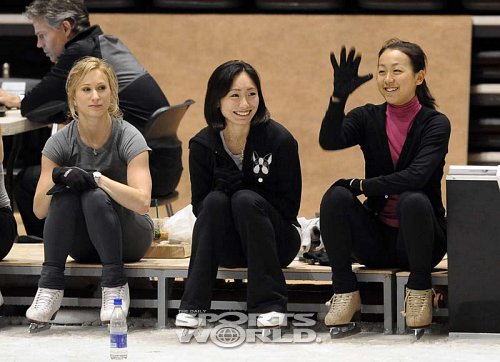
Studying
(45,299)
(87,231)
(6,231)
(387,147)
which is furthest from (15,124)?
(387,147)

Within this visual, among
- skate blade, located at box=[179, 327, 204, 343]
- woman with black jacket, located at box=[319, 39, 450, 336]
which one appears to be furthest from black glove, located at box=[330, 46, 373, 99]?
skate blade, located at box=[179, 327, 204, 343]

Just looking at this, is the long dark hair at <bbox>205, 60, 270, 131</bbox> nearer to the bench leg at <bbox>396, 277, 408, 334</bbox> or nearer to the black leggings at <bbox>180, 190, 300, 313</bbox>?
the black leggings at <bbox>180, 190, 300, 313</bbox>

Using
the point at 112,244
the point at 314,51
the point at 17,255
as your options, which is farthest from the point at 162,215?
the point at 112,244

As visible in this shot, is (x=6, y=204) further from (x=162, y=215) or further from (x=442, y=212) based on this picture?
(x=162, y=215)

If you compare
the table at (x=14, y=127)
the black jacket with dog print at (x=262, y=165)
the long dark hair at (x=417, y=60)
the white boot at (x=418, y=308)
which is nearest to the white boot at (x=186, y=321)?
the black jacket with dog print at (x=262, y=165)

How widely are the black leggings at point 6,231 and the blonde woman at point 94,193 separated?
7.0 inches

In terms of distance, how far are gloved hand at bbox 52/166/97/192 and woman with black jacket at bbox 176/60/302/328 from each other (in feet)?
1.27

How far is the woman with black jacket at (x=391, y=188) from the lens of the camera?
13.3 ft

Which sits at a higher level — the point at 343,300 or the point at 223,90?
the point at 223,90

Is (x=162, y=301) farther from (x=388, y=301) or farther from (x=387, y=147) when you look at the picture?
(x=387, y=147)

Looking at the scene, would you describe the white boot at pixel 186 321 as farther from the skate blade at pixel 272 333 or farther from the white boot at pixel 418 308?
the white boot at pixel 418 308

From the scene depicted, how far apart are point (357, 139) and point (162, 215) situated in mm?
2765

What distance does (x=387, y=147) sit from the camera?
13.9 ft

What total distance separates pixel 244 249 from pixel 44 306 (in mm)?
751
